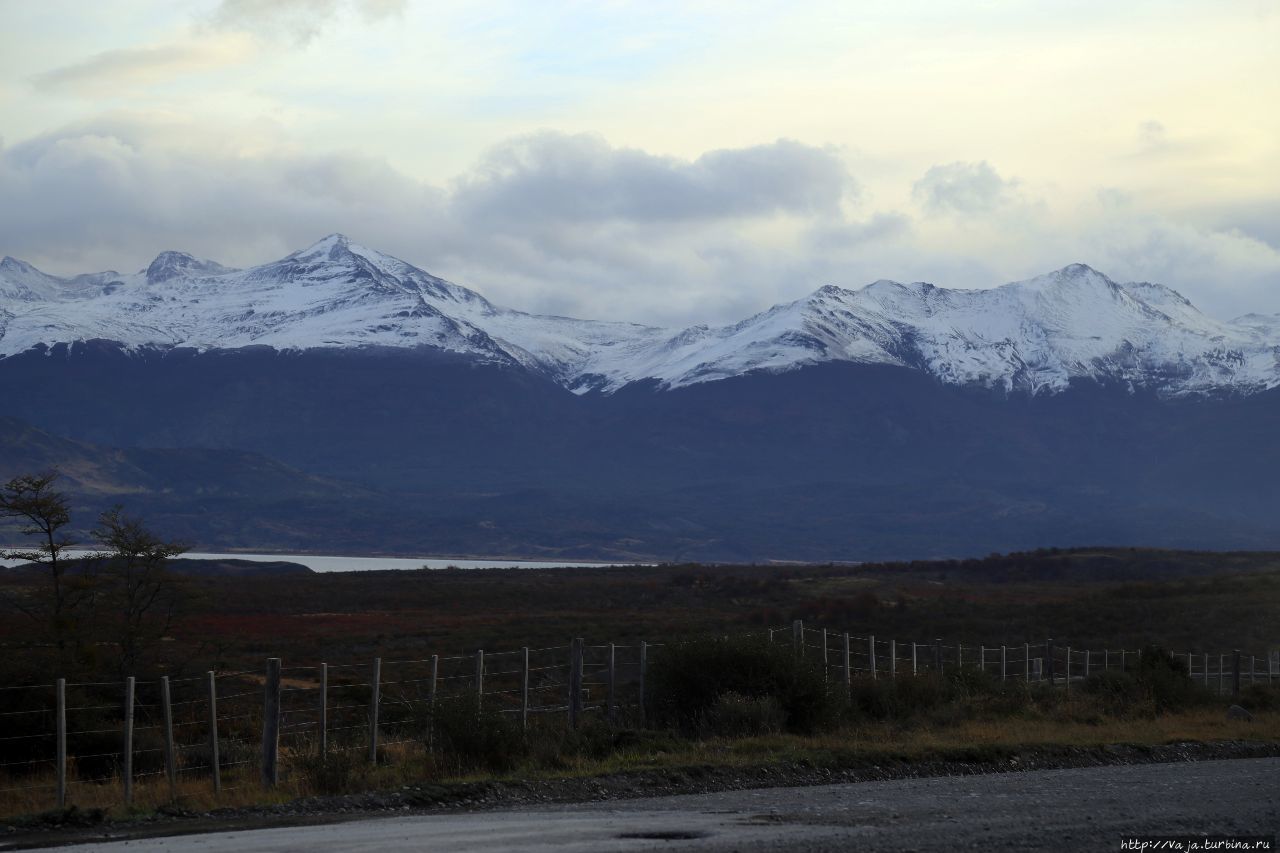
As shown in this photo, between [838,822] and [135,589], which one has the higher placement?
[135,589]

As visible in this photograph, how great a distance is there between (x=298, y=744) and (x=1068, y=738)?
428 inches

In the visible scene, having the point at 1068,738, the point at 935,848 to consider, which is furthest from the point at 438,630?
the point at 935,848

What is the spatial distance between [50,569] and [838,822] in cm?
1575

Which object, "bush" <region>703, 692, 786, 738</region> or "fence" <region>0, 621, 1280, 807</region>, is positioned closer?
"fence" <region>0, 621, 1280, 807</region>

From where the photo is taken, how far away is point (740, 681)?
70.1ft

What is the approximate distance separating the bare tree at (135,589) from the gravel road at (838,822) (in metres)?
9.95

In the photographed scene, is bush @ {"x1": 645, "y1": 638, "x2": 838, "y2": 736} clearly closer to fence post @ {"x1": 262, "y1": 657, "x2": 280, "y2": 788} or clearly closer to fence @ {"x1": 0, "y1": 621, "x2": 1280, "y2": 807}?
fence @ {"x1": 0, "y1": 621, "x2": 1280, "y2": 807}

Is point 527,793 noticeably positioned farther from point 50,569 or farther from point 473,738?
point 50,569

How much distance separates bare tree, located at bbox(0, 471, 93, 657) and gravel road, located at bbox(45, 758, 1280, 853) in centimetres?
978

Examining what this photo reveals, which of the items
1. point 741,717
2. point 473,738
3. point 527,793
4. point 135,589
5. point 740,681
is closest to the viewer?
point 527,793

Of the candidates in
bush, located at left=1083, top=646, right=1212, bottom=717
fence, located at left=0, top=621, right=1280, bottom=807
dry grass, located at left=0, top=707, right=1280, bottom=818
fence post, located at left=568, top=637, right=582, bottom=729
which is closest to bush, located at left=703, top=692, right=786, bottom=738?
dry grass, located at left=0, top=707, right=1280, bottom=818

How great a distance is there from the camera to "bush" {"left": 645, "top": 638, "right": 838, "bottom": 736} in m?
21.3

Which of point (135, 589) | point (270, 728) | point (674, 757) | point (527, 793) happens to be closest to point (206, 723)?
point (135, 589)

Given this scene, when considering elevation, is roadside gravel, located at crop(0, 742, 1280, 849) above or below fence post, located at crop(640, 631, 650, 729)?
below
